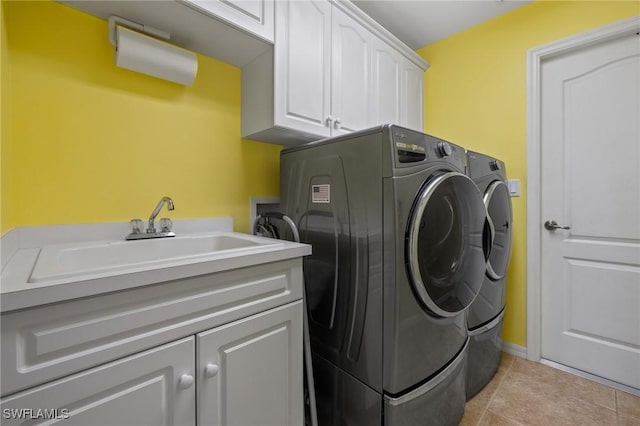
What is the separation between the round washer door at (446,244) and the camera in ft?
3.59

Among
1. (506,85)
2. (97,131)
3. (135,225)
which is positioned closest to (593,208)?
(506,85)

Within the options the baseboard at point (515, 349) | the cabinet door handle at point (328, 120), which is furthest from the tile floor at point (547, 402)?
Result: the cabinet door handle at point (328, 120)

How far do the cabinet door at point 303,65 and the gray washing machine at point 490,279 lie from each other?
0.93 m

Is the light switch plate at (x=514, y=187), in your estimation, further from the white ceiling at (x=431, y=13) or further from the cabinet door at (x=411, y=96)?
the white ceiling at (x=431, y=13)

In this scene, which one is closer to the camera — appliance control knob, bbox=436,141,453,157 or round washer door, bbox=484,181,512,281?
appliance control knob, bbox=436,141,453,157

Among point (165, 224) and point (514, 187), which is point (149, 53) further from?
point (514, 187)

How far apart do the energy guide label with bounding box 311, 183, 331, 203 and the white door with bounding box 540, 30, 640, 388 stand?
1744mm

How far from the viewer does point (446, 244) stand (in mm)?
1221

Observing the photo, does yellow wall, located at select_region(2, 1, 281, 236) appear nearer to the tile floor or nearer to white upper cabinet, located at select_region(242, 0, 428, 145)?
white upper cabinet, located at select_region(242, 0, 428, 145)

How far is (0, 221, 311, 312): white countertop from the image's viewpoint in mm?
589

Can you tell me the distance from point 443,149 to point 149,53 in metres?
1.40

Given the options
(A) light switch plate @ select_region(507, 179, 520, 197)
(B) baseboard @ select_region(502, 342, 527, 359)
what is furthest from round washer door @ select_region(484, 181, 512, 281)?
(B) baseboard @ select_region(502, 342, 527, 359)

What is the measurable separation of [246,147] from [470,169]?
4.39 ft

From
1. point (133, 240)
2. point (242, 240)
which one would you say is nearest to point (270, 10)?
point (242, 240)
